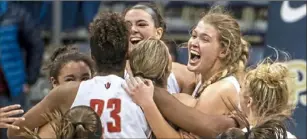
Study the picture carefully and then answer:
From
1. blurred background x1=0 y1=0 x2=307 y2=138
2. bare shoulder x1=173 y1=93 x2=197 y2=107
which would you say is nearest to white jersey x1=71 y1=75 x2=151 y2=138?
bare shoulder x1=173 y1=93 x2=197 y2=107

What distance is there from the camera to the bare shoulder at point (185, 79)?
671 centimetres

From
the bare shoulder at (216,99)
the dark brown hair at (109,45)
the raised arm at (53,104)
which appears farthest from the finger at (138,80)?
the bare shoulder at (216,99)

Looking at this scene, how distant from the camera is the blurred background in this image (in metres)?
9.65

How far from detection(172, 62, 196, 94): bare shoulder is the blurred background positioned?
71.0 inches

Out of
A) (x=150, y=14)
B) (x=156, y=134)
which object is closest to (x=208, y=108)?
(x=156, y=134)

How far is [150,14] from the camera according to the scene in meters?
7.01

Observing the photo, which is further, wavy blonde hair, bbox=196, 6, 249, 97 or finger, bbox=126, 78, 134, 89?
wavy blonde hair, bbox=196, 6, 249, 97

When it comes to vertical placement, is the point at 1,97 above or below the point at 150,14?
below

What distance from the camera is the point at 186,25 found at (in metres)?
11.1

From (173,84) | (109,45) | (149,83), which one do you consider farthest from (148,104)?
(173,84)

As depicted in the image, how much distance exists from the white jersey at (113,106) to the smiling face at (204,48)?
26.5 inches

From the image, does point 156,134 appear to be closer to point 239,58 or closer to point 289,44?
point 239,58

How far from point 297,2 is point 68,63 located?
3757 millimetres

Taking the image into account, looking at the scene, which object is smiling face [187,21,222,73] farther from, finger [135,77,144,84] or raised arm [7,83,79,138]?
raised arm [7,83,79,138]
